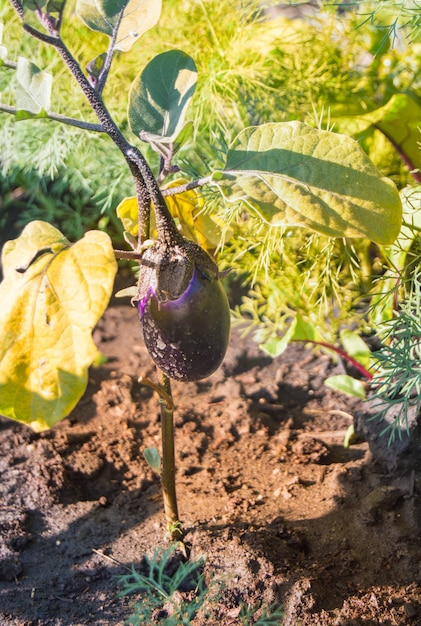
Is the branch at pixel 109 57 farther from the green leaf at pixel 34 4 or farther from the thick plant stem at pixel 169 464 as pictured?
the thick plant stem at pixel 169 464

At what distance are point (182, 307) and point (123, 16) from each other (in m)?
0.34

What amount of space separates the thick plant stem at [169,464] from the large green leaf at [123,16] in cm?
42

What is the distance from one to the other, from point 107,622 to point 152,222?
1.78ft

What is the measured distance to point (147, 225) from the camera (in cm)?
85

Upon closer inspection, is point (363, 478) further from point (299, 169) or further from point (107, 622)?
point (299, 169)

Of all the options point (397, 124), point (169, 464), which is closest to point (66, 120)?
point (169, 464)

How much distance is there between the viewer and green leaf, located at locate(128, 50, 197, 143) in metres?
0.83

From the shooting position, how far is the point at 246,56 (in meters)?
1.69

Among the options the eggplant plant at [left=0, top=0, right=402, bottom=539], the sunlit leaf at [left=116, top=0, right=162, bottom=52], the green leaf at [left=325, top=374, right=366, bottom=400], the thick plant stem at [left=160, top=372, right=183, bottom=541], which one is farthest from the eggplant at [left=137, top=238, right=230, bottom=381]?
the green leaf at [left=325, top=374, right=366, bottom=400]

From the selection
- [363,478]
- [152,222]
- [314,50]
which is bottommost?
[363,478]

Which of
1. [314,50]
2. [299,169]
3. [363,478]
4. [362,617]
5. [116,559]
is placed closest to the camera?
[299,169]

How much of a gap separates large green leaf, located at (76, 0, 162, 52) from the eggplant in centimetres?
24

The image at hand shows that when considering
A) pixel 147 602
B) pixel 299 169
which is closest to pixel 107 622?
pixel 147 602

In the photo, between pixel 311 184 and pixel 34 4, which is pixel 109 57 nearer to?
pixel 34 4
